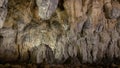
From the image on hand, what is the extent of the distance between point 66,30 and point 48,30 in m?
0.85

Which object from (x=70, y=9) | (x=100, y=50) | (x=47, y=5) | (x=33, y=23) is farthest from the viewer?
(x=100, y=50)

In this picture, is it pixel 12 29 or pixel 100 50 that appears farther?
pixel 100 50

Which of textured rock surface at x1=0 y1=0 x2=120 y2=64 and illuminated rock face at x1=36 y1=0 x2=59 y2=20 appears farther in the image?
textured rock surface at x1=0 y1=0 x2=120 y2=64

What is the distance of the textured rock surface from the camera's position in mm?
10242

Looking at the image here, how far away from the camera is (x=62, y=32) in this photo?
11.0 metres

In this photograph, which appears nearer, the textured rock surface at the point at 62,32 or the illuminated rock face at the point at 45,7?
the illuminated rock face at the point at 45,7

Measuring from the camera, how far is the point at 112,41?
1215cm

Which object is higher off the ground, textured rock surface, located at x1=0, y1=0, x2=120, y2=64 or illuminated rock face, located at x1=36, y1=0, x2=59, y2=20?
illuminated rock face, located at x1=36, y1=0, x2=59, y2=20

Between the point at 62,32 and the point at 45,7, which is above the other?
the point at 45,7

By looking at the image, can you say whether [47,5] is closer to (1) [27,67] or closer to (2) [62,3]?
(2) [62,3]

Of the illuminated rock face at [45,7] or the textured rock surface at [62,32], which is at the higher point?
the illuminated rock face at [45,7]

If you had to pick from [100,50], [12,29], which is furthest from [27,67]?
[100,50]

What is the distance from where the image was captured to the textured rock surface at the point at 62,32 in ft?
33.6

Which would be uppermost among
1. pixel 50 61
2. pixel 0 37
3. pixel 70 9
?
pixel 70 9
